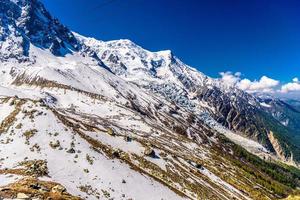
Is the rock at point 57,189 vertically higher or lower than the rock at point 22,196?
higher

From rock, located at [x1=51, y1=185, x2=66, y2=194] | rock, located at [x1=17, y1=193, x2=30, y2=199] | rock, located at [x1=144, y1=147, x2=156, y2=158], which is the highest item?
rock, located at [x1=144, y1=147, x2=156, y2=158]

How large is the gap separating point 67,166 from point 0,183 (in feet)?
64.3

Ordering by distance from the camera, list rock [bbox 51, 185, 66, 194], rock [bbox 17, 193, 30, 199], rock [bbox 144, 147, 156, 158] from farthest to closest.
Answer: rock [bbox 144, 147, 156, 158] → rock [bbox 51, 185, 66, 194] → rock [bbox 17, 193, 30, 199]

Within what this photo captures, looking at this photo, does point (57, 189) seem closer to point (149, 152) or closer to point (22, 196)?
point (22, 196)

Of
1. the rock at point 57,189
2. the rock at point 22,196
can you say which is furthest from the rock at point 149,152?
the rock at point 22,196

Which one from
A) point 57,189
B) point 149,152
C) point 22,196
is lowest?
point 22,196

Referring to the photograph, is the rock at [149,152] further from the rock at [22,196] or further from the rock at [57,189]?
the rock at [22,196]

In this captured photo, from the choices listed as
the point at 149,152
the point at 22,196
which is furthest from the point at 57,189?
the point at 149,152

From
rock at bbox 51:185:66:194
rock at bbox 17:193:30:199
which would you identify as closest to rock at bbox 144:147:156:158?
rock at bbox 51:185:66:194

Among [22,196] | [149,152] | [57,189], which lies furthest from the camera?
[149,152]

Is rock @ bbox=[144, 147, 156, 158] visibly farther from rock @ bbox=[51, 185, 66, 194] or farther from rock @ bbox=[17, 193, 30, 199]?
rock @ bbox=[17, 193, 30, 199]

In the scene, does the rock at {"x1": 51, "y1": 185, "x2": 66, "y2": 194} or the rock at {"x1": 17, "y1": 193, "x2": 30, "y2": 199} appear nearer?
the rock at {"x1": 17, "y1": 193, "x2": 30, "y2": 199}

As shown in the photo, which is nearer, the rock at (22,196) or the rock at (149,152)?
the rock at (22,196)

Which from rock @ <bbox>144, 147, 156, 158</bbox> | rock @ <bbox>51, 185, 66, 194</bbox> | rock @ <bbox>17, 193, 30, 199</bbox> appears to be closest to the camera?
rock @ <bbox>17, 193, 30, 199</bbox>
